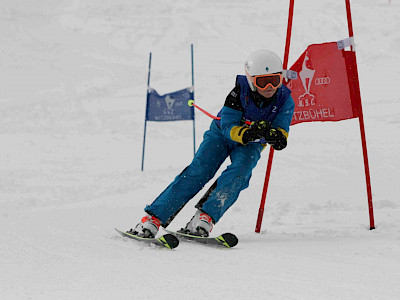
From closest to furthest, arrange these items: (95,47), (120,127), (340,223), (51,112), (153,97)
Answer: (340,223)
(153,97)
(120,127)
(51,112)
(95,47)

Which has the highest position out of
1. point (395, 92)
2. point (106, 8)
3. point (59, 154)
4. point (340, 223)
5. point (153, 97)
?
point (106, 8)

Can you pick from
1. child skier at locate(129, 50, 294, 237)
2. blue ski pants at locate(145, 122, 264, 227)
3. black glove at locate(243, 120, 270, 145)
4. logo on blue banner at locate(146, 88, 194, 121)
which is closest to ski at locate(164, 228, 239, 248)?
child skier at locate(129, 50, 294, 237)

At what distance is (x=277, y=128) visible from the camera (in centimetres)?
349

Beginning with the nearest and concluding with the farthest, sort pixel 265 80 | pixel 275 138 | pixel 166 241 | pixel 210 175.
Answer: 1. pixel 166 241
2. pixel 275 138
3. pixel 265 80
4. pixel 210 175

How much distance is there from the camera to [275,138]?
128 inches

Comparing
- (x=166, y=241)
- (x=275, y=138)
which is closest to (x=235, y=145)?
(x=275, y=138)

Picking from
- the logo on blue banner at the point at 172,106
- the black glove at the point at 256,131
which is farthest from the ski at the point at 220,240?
the logo on blue banner at the point at 172,106

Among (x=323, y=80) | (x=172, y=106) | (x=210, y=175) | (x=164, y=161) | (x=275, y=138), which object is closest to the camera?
(x=275, y=138)

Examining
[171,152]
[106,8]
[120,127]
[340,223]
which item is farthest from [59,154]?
[106,8]

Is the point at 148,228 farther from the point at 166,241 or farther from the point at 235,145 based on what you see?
the point at 235,145

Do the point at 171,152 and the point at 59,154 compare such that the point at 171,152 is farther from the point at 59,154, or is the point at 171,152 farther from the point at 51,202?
the point at 51,202

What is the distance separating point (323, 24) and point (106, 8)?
10.1m

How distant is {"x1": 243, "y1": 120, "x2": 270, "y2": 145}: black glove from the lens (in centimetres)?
325

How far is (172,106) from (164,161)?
3.13 ft
